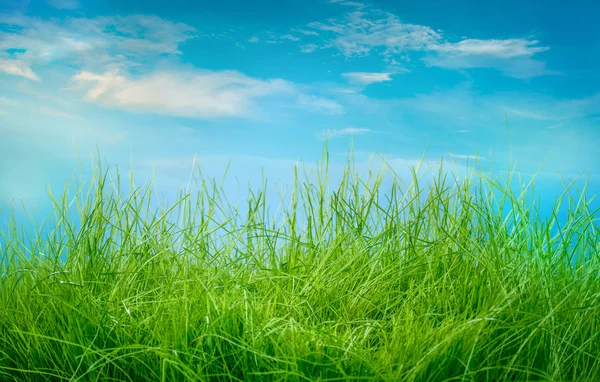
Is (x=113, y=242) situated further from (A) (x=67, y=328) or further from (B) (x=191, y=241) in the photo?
(A) (x=67, y=328)

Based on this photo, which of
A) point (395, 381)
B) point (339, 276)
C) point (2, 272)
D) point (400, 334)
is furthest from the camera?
point (2, 272)

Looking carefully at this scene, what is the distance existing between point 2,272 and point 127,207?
2.46ft

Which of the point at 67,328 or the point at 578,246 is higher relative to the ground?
the point at 578,246

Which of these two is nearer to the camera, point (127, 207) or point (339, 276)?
point (339, 276)

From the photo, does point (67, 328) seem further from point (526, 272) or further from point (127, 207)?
point (526, 272)

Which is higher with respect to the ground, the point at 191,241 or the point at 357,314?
the point at 191,241

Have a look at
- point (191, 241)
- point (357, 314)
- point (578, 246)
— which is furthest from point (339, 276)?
point (578, 246)

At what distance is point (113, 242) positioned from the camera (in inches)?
118

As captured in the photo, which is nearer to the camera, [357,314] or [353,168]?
[357,314]

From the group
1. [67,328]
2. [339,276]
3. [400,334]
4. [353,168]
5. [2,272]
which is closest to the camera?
[400,334]

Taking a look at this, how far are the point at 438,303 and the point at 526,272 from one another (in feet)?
1.32

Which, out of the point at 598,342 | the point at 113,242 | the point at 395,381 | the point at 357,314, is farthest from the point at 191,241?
the point at 598,342

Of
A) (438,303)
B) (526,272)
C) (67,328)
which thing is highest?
(526,272)

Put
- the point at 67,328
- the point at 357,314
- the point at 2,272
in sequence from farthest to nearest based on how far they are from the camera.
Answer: the point at 2,272, the point at 357,314, the point at 67,328
